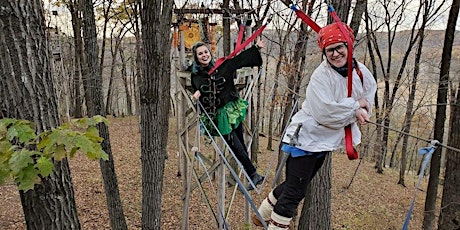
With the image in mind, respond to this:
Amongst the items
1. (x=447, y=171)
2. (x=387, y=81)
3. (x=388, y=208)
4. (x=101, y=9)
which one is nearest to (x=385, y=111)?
(x=387, y=81)

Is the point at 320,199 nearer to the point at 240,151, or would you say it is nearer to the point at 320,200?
the point at 320,200

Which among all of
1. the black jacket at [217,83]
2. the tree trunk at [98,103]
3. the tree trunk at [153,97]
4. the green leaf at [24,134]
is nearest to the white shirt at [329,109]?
the green leaf at [24,134]

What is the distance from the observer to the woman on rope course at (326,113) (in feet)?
6.70

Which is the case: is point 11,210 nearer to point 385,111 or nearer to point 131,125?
point 131,125

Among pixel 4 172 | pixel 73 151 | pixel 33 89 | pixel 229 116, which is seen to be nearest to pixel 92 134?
pixel 73 151

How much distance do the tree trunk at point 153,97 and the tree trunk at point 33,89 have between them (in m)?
1.74

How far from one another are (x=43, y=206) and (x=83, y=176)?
7.26 metres

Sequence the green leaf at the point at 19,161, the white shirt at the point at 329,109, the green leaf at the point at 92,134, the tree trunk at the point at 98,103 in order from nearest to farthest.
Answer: the green leaf at the point at 19,161, the green leaf at the point at 92,134, the white shirt at the point at 329,109, the tree trunk at the point at 98,103

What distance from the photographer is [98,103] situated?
4930 mm

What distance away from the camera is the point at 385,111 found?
1188 centimetres

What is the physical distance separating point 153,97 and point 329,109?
7.59 feet

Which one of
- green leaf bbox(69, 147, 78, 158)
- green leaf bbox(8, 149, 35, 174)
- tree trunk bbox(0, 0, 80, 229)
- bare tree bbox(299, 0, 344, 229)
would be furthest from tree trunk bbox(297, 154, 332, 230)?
green leaf bbox(8, 149, 35, 174)

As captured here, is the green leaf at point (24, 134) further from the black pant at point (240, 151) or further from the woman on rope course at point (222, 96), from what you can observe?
the black pant at point (240, 151)

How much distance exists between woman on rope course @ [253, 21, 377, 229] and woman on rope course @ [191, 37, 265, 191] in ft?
5.53
